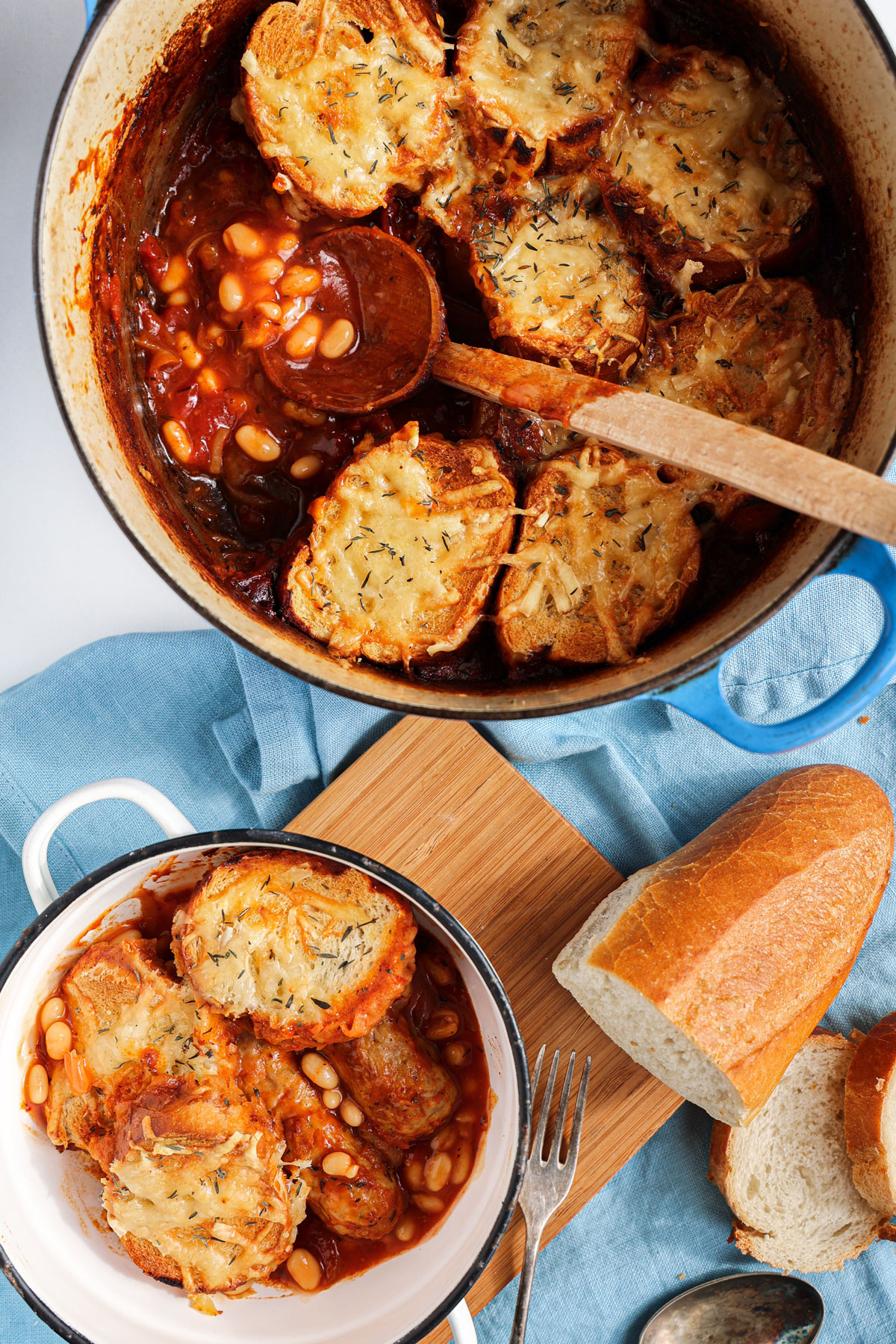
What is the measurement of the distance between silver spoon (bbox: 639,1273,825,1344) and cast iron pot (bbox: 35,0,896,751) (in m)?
1.83

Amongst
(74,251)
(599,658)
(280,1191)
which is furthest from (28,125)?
(280,1191)

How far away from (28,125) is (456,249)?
1.22m

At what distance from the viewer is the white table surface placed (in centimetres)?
254

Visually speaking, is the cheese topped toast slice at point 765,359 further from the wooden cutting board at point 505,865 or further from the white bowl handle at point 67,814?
the white bowl handle at point 67,814

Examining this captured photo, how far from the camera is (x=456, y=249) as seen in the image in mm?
2266

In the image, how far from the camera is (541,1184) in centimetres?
256

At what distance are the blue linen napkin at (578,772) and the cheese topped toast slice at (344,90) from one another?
4.08 feet

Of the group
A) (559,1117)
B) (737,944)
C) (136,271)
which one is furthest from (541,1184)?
(136,271)

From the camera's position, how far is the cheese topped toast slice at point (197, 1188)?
2285 mm

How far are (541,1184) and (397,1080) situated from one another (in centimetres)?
50

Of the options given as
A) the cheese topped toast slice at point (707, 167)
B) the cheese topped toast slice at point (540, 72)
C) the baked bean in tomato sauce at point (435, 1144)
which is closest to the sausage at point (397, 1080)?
the baked bean in tomato sauce at point (435, 1144)

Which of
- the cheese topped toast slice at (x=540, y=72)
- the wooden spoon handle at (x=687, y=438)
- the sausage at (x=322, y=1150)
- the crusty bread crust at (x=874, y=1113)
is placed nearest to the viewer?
the wooden spoon handle at (x=687, y=438)

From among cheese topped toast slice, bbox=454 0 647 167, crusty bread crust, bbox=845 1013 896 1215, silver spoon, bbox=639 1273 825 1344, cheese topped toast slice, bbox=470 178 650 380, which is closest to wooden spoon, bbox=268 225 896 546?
cheese topped toast slice, bbox=470 178 650 380

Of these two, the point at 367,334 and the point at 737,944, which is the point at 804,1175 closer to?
the point at 737,944
